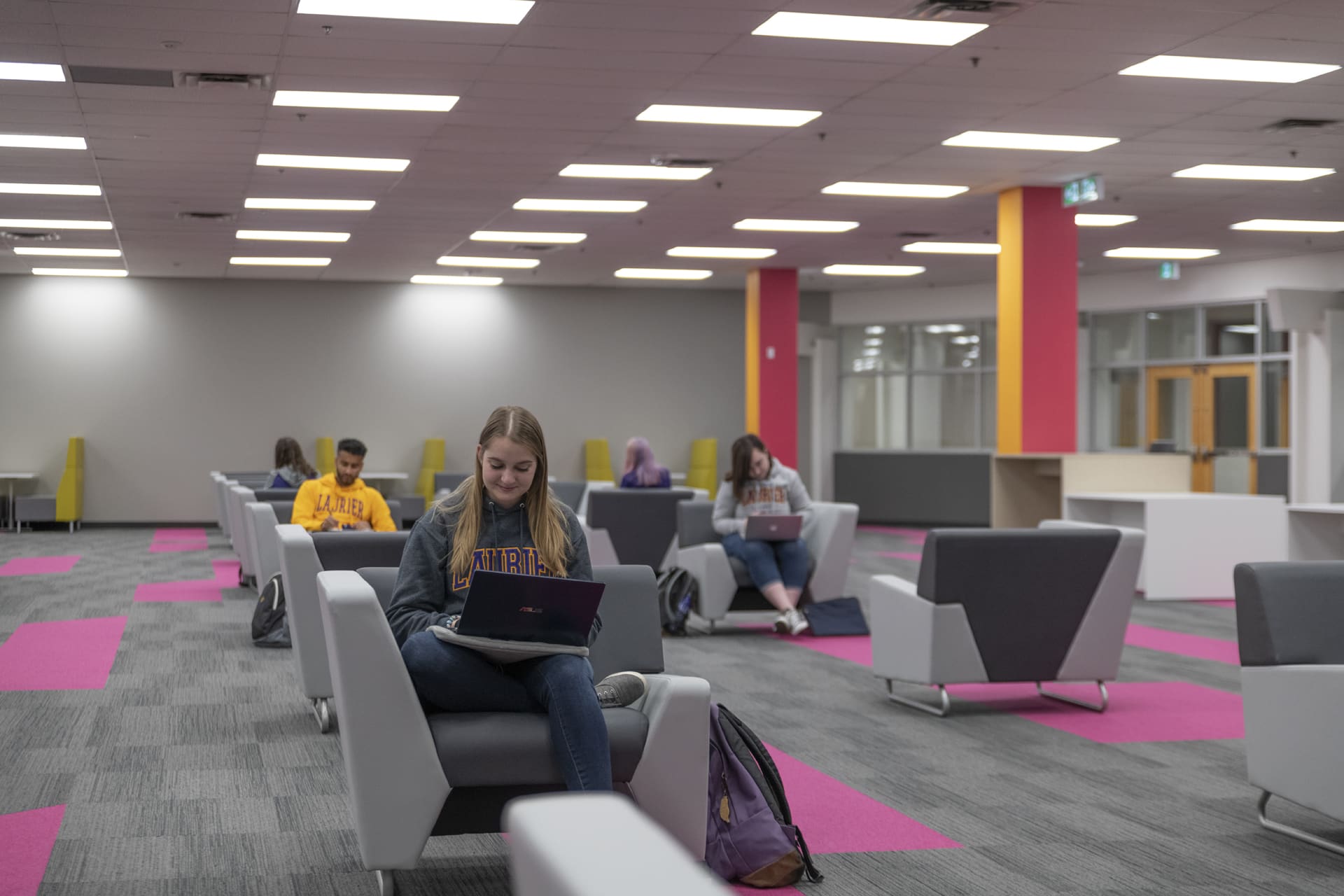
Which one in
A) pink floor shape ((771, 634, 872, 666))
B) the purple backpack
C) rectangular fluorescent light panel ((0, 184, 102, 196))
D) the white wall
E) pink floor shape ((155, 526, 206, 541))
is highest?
rectangular fluorescent light panel ((0, 184, 102, 196))

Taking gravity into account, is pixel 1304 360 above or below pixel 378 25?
below

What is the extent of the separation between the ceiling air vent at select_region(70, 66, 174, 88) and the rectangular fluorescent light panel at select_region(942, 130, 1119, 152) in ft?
17.6

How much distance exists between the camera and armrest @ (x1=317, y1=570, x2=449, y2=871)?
3318 mm

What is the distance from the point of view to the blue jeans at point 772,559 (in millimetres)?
8648

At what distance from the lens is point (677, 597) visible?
8.62 metres

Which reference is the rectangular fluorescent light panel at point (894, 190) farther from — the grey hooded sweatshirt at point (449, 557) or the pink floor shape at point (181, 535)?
the pink floor shape at point (181, 535)

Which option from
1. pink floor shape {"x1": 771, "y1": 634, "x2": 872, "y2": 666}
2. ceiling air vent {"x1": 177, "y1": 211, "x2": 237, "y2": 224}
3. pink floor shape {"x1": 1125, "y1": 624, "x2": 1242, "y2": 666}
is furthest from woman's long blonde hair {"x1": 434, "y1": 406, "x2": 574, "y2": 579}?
ceiling air vent {"x1": 177, "y1": 211, "x2": 237, "y2": 224}

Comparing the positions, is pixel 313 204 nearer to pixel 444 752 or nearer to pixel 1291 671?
pixel 444 752

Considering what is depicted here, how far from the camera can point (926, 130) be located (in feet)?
32.2

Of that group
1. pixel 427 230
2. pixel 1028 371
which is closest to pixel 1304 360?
pixel 1028 371

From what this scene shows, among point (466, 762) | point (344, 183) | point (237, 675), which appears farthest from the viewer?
point (344, 183)

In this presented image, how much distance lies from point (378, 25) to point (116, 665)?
3633mm

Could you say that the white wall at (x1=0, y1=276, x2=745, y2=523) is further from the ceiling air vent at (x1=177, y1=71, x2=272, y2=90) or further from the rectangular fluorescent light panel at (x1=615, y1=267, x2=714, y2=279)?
the ceiling air vent at (x1=177, y1=71, x2=272, y2=90)

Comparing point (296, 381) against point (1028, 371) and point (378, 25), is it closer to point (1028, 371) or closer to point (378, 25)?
point (1028, 371)
